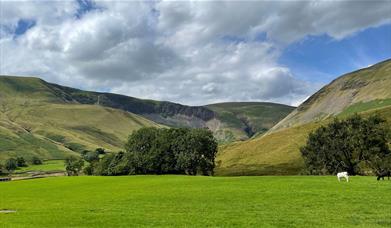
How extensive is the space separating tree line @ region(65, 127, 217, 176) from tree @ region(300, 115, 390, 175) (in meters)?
35.0

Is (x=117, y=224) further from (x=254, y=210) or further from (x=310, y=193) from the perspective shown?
(x=310, y=193)

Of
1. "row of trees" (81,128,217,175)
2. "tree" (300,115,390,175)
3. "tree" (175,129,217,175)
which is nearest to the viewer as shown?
"tree" (300,115,390,175)

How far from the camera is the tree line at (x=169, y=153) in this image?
135m

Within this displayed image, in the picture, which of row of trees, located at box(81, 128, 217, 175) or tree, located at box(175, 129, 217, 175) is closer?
tree, located at box(175, 129, 217, 175)

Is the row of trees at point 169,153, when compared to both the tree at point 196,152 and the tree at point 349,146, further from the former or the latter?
the tree at point 349,146

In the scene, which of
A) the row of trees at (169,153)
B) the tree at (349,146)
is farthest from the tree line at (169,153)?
the tree at (349,146)

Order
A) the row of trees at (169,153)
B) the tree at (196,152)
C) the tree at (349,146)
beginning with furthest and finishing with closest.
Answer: the row of trees at (169,153), the tree at (196,152), the tree at (349,146)

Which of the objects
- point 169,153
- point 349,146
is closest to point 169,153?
point 169,153

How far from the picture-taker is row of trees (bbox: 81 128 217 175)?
444 feet

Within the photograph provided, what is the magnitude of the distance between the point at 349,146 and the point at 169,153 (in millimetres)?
57908

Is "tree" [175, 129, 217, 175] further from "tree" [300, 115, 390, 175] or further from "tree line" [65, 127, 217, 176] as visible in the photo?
"tree" [300, 115, 390, 175]

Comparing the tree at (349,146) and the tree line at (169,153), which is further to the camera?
the tree line at (169,153)

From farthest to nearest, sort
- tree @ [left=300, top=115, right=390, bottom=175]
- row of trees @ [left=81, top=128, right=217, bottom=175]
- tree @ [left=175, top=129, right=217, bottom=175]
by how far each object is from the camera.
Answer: row of trees @ [left=81, top=128, right=217, bottom=175] → tree @ [left=175, top=129, right=217, bottom=175] → tree @ [left=300, top=115, right=390, bottom=175]

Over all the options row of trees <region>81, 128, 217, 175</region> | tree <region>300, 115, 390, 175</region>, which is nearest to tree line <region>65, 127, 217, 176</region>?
row of trees <region>81, 128, 217, 175</region>
